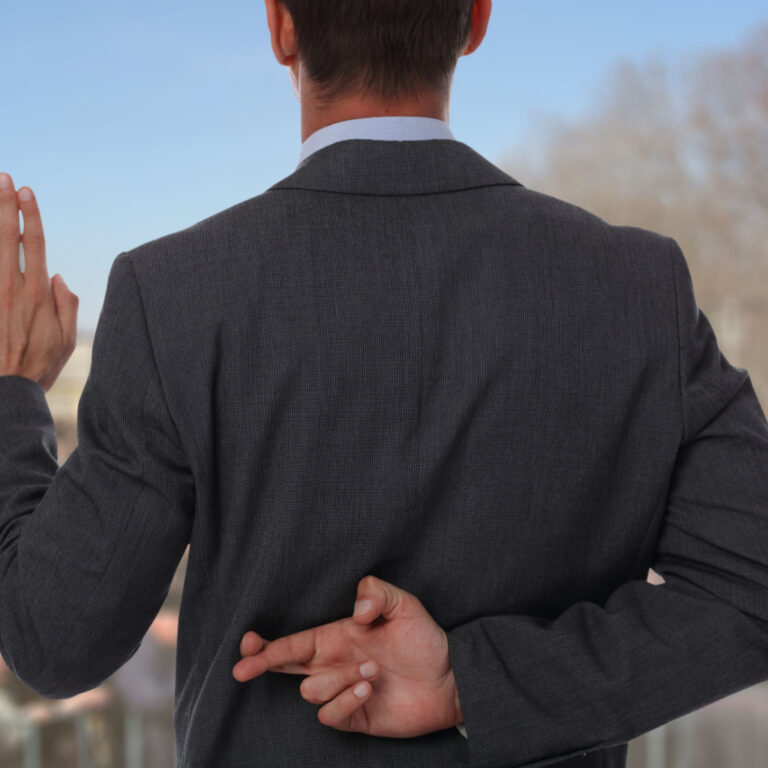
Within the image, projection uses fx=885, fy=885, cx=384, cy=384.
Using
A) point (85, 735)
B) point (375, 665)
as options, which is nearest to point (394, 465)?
point (375, 665)

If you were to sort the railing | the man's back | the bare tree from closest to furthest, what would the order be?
the man's back → the railing → the bare tree

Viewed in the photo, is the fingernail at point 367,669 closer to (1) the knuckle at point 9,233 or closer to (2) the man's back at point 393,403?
(2) the man's back at point 393,403

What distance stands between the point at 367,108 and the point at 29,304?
0.35 metres

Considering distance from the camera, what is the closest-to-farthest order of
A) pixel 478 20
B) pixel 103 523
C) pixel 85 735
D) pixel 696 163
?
pixel 103 523 → pixel 478 20 → pixel 85 735 → pixel 696 163

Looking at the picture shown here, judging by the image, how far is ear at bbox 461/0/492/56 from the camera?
745 millimetres

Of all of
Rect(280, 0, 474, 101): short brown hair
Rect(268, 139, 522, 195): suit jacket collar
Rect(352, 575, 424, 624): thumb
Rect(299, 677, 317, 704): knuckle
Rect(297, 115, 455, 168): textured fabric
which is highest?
Rect(280, 0, 474, 101): short brown hair

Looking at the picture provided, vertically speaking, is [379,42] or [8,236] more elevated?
[379,42]

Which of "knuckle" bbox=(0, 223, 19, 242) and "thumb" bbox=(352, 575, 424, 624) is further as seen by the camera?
"knuckle" bbox=(0, 223, 19, 242)

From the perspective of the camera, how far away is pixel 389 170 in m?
0.69

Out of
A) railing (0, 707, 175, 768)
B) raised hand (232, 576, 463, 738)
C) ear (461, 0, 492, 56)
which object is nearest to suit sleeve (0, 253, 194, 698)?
raised hand (232, 576, 463, 738)

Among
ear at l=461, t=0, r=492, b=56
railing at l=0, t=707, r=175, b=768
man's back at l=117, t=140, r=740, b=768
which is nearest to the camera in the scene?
man's back at l=117, t=140, r=740, b=768

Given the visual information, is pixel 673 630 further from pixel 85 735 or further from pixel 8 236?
pixel 85 735

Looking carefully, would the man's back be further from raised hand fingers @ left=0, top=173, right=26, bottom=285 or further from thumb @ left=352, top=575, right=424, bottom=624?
raised hand fingers @ left=0, top=173, right=26, bottom=285

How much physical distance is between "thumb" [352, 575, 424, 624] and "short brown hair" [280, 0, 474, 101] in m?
0.38
